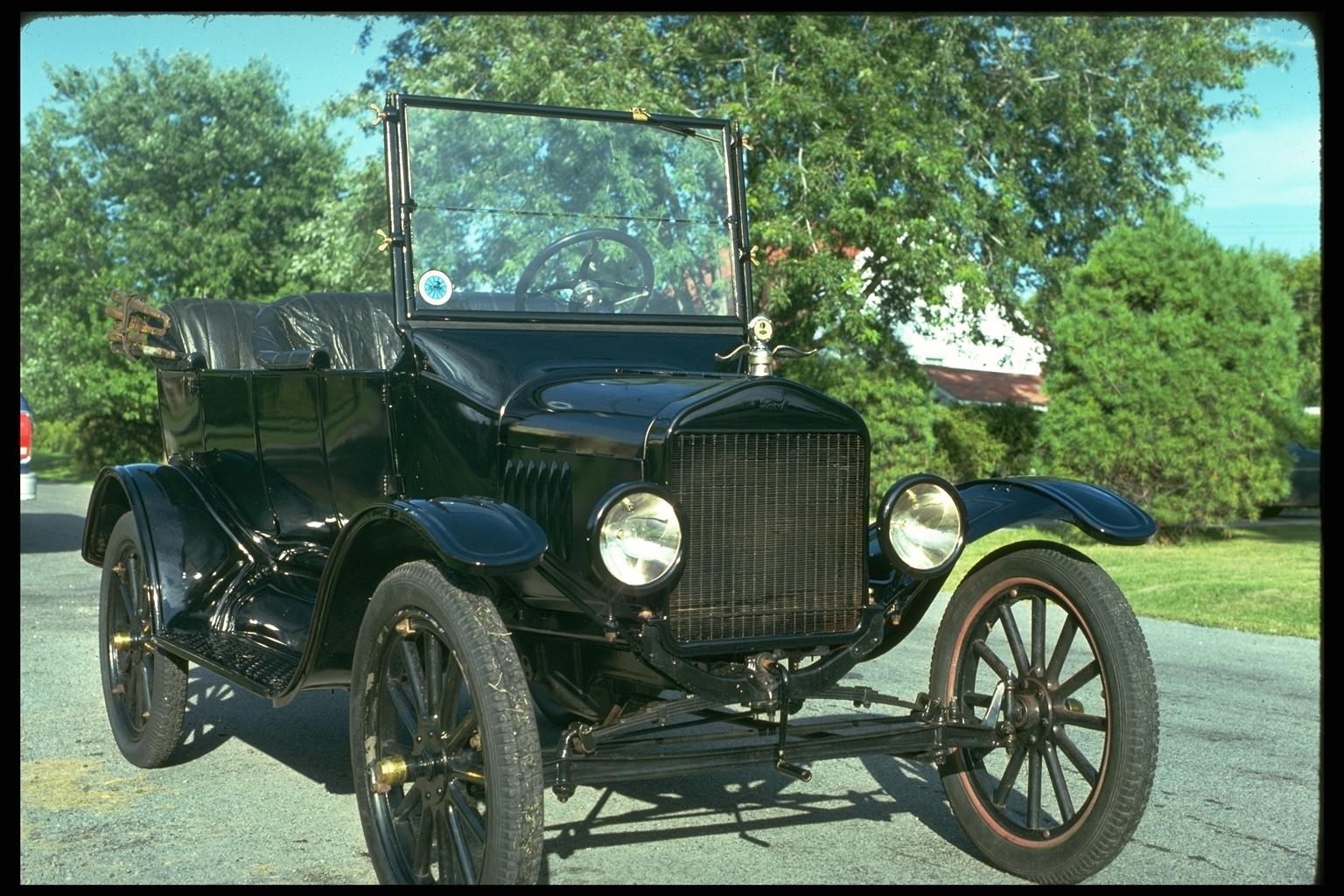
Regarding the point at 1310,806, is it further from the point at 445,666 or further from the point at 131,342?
the point at 131,342

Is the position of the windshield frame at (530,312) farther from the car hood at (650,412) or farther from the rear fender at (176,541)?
the rear fender at (176,541)

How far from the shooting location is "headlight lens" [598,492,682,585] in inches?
147

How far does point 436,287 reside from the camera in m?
4.98

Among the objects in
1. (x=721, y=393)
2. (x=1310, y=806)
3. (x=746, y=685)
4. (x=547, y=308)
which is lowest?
(x=1310, y=806)

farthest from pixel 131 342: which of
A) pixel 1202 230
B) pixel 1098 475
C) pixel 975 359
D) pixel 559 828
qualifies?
pixel 975 359

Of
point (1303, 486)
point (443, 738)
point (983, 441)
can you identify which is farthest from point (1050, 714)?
point (1303, 486)

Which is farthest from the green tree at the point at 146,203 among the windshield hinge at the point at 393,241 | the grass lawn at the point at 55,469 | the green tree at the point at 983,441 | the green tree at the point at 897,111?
the windshield hinge at the point at 393,241

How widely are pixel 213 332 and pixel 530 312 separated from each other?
241 cm

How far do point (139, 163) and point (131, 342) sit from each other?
20690mm

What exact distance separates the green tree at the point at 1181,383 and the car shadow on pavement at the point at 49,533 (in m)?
9.46

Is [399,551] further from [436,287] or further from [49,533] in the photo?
[49,533]

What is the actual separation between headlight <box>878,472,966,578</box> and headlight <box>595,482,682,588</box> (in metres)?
0.67

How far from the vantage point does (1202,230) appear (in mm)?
14711

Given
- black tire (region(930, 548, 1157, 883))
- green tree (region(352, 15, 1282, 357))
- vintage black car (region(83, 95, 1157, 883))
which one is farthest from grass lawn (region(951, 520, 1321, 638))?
black tire (region(930, 548, 1157, 883))
